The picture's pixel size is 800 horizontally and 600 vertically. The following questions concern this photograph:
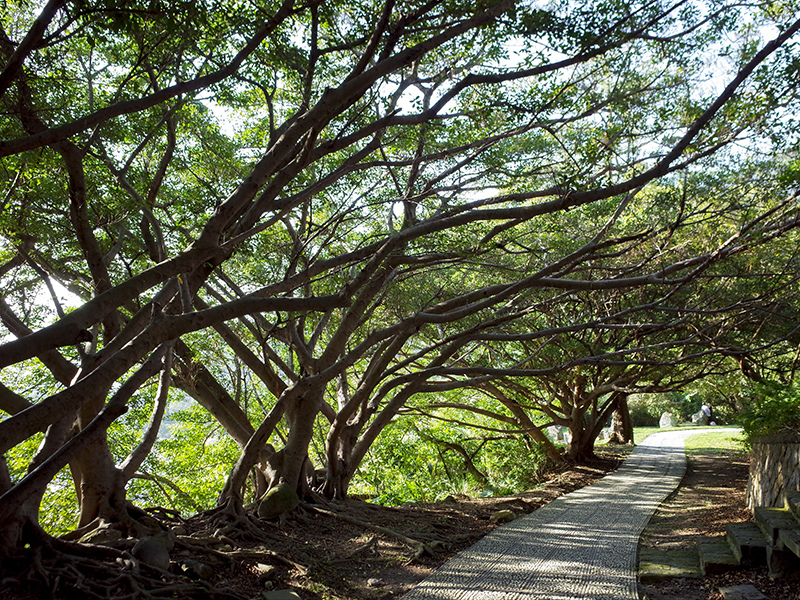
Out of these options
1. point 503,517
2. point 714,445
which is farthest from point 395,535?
point 714,445

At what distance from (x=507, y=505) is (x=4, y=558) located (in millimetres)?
6659

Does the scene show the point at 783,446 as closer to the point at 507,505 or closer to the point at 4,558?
the point at 507,505

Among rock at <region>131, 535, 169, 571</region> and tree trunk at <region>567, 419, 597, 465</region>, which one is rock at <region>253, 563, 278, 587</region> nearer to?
rock at <region>131, 535, 169, 571</region>

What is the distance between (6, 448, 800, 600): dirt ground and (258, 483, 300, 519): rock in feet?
0.43

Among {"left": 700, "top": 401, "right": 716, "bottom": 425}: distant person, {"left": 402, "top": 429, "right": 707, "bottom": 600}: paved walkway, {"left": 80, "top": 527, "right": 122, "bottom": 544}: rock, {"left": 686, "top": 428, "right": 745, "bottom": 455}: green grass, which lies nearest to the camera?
{"left": 402, "top": 429, "right": 707, "bottom": 600}: paved walkway

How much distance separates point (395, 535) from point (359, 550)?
60 centimetres

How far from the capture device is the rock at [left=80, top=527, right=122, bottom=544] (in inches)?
189

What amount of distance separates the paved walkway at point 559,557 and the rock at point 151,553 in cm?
185

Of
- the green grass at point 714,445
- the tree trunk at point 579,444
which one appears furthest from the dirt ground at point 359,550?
the green grass at point 714,445

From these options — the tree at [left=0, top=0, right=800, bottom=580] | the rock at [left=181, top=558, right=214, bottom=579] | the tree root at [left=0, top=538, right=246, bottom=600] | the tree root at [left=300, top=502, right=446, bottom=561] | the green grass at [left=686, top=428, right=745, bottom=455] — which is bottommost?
the green grass at [left=686, top=428, right=745, bottom=455]

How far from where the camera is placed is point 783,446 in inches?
234

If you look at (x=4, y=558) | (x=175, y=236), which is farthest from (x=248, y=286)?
(x=4, y=558)

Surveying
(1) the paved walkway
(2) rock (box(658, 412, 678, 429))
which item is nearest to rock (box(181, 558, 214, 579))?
(1) the paved walkway

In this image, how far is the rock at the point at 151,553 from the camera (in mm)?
4312
